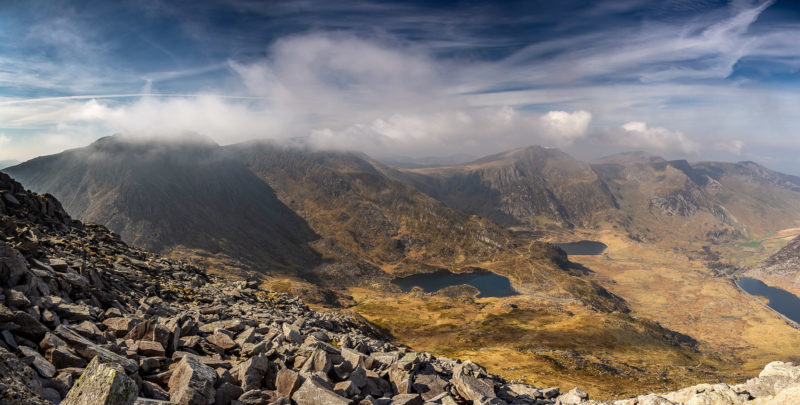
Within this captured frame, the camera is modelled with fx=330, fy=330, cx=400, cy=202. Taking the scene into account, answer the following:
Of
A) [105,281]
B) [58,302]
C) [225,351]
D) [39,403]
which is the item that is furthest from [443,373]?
[105,281]

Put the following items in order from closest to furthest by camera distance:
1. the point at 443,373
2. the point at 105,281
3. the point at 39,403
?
the point at 39,403, the point at 443,373, the point at 105,281

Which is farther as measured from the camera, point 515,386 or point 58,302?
point 515,386

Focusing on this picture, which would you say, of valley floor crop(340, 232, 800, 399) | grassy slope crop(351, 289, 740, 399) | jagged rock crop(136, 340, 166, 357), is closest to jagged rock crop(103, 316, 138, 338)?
jagged rock crop(136, 340, 166, 357)

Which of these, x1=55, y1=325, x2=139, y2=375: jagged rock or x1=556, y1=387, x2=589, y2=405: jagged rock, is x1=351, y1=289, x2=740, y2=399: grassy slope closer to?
x1=556, y1=387, x2=589, y2=405: jagged rock

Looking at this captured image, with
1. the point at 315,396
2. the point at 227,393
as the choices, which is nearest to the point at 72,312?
the point at 227,393

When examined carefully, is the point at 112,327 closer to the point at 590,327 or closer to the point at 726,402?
the point at 726,402

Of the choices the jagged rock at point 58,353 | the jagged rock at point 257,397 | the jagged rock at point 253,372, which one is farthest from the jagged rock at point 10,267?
the jagged rock at point 257,397

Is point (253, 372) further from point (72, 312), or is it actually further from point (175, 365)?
point (72, 312)
